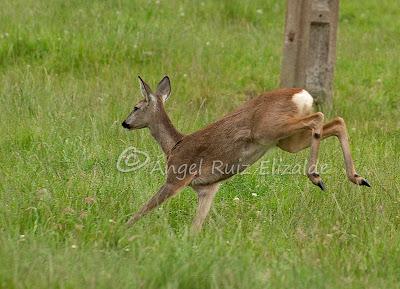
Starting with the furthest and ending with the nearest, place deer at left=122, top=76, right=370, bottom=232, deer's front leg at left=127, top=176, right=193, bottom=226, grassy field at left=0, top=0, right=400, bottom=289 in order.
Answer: deer at left=122, top=76, right=370, bottom=232
deer's front leg at left=127, top=176, right=193, bottom=226
grassy field at left=0, top=0, right=400, bottom=289

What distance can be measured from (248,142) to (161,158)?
1.23 meters

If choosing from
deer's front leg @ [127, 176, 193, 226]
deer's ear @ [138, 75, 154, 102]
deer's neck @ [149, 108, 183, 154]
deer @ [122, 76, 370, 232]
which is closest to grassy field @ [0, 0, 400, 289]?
deer's front leg @ [127, 176, 193, 226]

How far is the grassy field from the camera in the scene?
496cm

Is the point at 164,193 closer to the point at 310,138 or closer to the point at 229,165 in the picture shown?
the point at 229,165

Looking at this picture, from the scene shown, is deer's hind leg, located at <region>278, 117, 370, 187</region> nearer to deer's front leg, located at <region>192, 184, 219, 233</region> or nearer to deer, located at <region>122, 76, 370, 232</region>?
deer, located at <region>122, 76, 370, 232</region>

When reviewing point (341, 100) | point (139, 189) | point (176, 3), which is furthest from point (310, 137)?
point (176, 3)

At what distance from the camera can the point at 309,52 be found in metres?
10.3

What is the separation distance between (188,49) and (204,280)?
6944 millimetres

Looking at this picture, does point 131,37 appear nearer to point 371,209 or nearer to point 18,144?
point 18,144

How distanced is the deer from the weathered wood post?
3.54m

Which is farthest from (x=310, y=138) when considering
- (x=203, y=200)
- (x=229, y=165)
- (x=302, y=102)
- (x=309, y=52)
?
(x=309, y=52)

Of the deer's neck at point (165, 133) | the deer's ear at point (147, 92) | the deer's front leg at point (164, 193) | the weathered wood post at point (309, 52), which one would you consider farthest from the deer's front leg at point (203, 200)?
the weathered wood post at point (309, 52)

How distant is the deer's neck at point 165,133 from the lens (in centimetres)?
718

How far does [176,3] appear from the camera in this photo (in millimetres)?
13508
